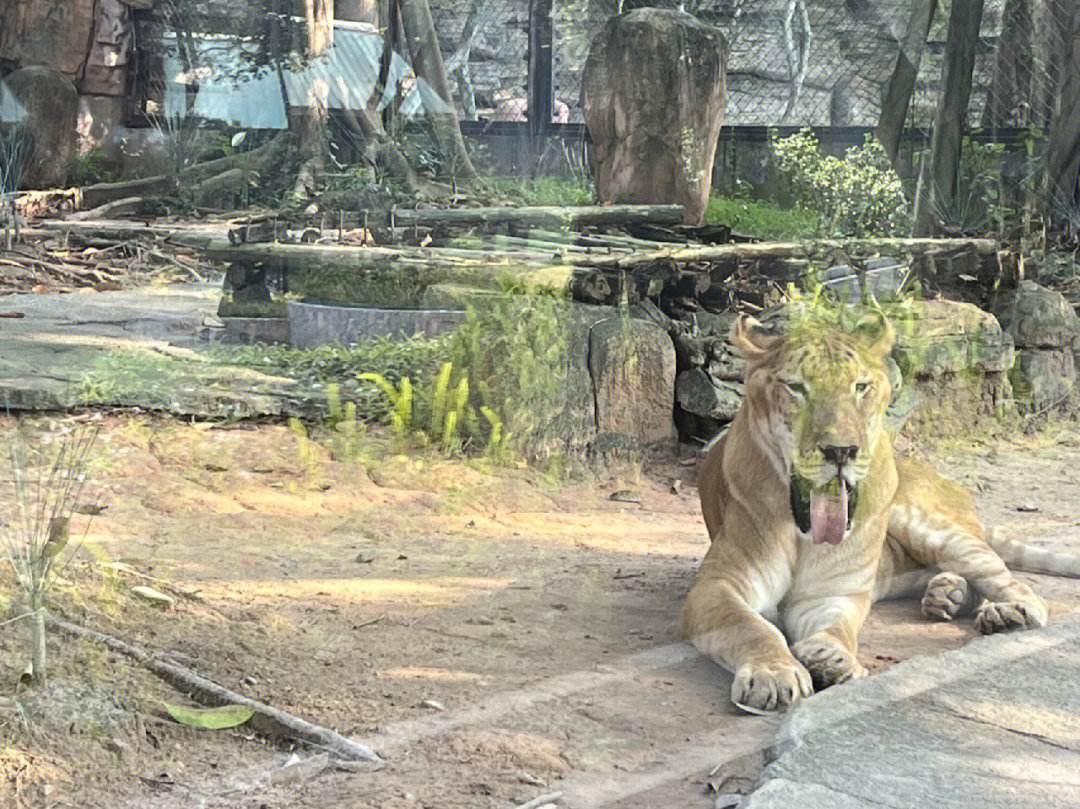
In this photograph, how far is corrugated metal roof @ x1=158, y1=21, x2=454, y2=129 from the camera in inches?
140

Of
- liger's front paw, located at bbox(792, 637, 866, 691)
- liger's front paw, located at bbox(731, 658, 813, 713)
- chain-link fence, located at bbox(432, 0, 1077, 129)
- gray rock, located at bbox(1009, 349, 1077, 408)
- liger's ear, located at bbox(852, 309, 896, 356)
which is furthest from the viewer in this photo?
gray rock, located at bbox(1009, 349, 1077, 408)

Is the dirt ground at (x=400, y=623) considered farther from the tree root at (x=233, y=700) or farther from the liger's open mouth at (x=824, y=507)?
the liger's open mouth at (x=824, y=507)

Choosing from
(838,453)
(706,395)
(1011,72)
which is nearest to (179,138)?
(838,453)

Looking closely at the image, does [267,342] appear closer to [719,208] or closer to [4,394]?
[4,394]

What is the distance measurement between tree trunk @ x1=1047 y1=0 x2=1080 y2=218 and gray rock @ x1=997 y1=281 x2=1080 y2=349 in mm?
425

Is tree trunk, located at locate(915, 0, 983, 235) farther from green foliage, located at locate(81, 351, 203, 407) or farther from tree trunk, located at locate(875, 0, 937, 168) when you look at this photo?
green foliage, located at locate(81, 351, 203, 407)

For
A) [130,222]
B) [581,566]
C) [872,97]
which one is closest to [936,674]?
[581,566]

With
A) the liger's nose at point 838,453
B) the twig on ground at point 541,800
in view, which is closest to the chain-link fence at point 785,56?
the liger's nose at point 838,453

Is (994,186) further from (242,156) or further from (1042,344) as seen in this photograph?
(242,156)

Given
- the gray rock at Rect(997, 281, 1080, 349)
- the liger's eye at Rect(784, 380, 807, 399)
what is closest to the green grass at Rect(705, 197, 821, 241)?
the liger's eye at Rect(784, 380, 807, 399)

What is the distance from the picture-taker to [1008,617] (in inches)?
128

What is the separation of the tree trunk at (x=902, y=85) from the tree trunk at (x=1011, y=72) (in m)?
0.25

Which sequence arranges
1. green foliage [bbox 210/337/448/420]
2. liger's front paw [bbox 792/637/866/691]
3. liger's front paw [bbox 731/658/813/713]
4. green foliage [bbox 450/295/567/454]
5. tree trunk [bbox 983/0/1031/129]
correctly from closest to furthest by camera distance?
liger's front paw [bbox 731/658/813/713], liger's front paw [bbox 792/637/866/691], green foliage [bbox 210/337/448/420], tree trunk [bbox 983/0/1031/129], green foliage [bbox 450/295/567/454]

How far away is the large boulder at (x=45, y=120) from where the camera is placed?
350 cm
